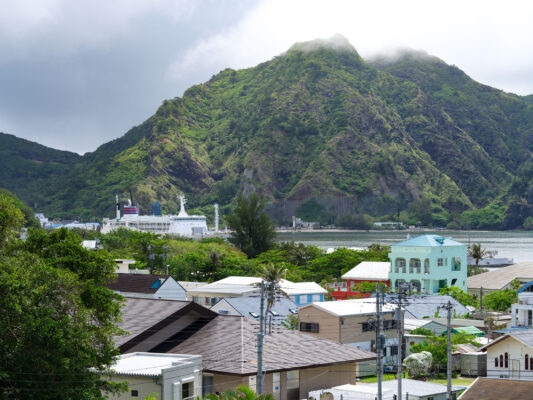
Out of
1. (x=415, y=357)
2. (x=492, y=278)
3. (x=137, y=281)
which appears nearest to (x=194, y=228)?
(x=492, y=278)

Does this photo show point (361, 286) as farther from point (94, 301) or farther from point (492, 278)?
point (94, 301)

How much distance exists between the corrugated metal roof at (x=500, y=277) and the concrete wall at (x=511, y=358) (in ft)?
116

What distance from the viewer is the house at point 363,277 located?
67750 mm

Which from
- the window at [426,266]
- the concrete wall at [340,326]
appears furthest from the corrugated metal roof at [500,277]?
the concrete wall at [340,326]

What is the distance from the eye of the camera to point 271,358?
86.9 ft

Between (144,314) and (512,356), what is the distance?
15918mm

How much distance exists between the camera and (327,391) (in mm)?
26266

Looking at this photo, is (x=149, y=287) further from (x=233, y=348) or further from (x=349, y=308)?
(x=233, y=348)

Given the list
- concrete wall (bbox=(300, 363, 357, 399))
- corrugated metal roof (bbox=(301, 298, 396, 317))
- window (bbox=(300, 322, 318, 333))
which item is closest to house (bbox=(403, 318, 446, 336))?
corrugated metal roof (bbox=(301, 298, 396, 317))

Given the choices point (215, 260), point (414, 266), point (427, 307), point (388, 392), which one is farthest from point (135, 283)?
point (215, 260)

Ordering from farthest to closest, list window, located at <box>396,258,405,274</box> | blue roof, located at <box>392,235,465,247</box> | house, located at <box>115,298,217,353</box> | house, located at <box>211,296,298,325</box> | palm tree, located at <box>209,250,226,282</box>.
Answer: palm tree, located at <box>209,250,226,282</box>
window, located at <box>396,258,405,274</box>
blue roof, located at <box>392,235,465,247</box>
house, located at <box>211,296,298,325</box>
house, located at <box>115,298,217,353</box>

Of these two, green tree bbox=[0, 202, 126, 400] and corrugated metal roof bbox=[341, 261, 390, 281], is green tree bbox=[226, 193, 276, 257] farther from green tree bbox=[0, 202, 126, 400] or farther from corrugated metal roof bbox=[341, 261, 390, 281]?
green tree bbox=[0, 202, 126, 400]

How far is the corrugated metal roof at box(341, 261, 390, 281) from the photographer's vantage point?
7000cm

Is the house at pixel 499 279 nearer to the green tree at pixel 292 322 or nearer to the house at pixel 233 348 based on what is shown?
the green tree at pixel 292 322
